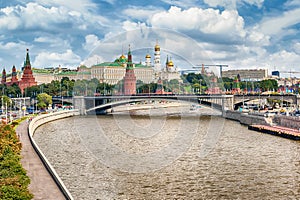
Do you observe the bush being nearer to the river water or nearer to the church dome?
the river water

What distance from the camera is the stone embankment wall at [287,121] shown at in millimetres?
43678

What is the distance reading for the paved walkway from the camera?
54.9 feet

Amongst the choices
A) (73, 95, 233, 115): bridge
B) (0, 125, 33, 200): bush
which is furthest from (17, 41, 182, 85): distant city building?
(0, 125, 33, 200): bush

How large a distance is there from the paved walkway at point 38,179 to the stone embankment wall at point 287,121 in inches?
1128

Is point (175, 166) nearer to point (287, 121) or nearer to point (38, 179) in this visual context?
point (38, 179)

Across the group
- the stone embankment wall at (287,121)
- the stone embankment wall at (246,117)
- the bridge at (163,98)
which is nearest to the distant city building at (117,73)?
the bridge at (163,98)

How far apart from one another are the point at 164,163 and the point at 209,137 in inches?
581

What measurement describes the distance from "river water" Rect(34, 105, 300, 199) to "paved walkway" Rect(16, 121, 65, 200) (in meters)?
1.45

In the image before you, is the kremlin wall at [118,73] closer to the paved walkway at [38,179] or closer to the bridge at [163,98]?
the bridge at [163,98]

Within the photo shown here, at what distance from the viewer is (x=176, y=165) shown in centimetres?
2648

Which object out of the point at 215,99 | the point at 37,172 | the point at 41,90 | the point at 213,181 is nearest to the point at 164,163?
the point at 213,181

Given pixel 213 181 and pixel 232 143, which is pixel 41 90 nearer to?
pixel 232 143

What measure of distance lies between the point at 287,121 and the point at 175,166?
82.0 ft

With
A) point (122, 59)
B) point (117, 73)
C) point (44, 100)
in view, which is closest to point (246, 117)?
point (44, 100)
